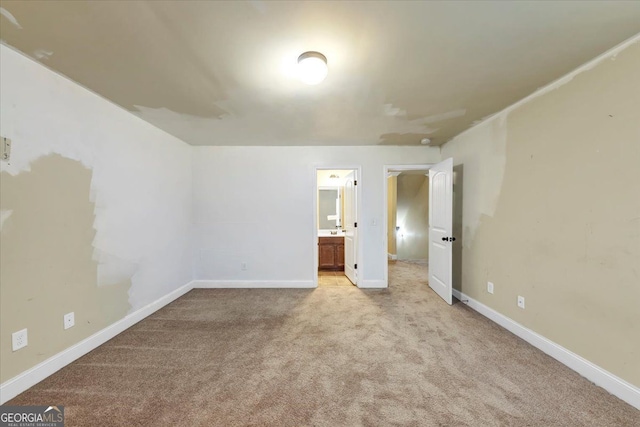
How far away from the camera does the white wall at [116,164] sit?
184 cm

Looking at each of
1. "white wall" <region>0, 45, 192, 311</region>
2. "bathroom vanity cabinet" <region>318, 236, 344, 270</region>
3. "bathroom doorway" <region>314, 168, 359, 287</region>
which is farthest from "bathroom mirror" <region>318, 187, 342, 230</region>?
"white wall" <region>0, 45, 192, 311</region>

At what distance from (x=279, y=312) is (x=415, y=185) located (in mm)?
5200

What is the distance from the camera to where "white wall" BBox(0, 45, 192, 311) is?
1.84 m

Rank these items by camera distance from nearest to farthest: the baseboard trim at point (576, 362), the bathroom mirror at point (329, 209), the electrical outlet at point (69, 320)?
the baseboard trim at point (576, 362), the electrical outlet at point (69, 320), the bathroom mirror at point (329, 209)

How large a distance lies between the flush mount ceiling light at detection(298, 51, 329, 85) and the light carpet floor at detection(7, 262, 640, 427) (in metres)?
2.20

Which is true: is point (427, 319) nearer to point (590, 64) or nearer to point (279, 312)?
point (279, 312)

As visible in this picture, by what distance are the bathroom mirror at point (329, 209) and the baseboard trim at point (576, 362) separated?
147 inches

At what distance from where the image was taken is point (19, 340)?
179 cm

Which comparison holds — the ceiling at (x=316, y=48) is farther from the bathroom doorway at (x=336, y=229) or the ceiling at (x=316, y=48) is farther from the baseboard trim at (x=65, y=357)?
the baseboard trim at (x=65, y=357)

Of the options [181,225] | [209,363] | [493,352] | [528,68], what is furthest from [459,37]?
[181,225]

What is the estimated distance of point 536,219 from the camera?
2393 mm

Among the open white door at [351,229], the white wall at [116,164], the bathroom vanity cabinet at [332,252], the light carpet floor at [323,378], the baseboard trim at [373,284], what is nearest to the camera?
the light carpet floor at [323,378]

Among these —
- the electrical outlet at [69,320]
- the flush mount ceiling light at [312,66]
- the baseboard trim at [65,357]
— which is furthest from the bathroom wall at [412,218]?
the electrical outlet at [69,320]

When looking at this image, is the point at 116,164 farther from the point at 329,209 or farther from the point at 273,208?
the point at 329,209
